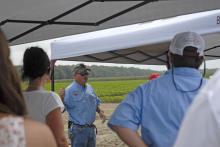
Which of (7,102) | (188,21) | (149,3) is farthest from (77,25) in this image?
(7,102)

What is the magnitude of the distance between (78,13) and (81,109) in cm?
250

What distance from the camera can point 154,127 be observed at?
1.98 metres

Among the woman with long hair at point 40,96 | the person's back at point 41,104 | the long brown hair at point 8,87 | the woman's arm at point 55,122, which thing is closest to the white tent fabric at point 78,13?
the woman with long hair at point 40,96

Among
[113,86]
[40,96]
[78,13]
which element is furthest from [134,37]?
[113,86]

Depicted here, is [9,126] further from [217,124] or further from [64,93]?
[64,93]

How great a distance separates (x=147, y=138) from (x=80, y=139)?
396 cm

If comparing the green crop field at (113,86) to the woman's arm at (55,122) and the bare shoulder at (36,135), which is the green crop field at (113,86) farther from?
the bare shoulder at (36,135)

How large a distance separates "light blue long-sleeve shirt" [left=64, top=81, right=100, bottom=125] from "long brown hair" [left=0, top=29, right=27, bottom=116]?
473 centimetres

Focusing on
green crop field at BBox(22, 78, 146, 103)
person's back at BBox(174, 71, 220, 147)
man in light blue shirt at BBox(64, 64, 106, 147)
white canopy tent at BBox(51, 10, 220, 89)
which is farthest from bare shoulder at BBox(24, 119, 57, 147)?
green crop field at BBox(22, 78, 146, 103)

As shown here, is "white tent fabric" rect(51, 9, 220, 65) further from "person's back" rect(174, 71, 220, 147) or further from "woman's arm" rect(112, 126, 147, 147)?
"person's back" rect(174, 71, 220, 147)

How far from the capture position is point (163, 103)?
1.97 meters

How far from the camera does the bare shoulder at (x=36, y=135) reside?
4.04 ft

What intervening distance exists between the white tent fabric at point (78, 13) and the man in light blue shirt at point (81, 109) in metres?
1.87

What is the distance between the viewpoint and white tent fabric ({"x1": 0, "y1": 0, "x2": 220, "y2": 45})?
3.34 m
